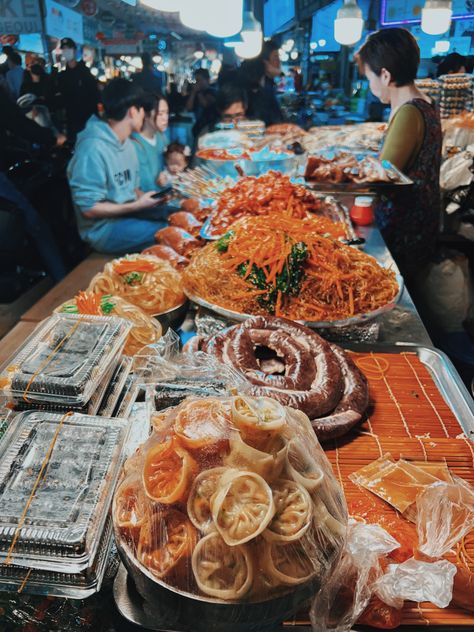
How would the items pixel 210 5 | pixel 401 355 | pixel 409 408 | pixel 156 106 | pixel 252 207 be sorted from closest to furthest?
pixel 409 408 → pixel 401 355 → pixel 252 207 → pixel 210 5 → pixel 156 106

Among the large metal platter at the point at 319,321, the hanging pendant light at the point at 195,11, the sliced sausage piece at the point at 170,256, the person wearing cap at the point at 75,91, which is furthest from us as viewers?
the person wearing cap at the point at 75,91

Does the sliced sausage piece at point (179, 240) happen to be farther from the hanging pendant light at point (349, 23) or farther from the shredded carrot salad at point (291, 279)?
the hanging pendant light at point (349, 23)

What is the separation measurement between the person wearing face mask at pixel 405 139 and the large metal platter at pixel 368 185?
11 cm

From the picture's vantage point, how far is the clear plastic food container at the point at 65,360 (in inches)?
59.6

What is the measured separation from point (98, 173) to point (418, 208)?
3.42 meters

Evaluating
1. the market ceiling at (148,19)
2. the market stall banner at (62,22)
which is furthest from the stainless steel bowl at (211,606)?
the market ceiling at (148,19)

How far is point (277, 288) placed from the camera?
257 centimetres

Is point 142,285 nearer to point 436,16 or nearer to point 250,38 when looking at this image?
point 250,38

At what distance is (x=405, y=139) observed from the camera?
4477mm

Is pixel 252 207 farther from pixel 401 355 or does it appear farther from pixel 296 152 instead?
pixel 296 152

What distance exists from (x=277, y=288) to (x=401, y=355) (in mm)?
719

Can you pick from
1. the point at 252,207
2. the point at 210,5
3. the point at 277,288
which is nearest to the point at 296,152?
the point at 210,5

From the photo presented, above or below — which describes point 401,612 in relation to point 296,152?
below

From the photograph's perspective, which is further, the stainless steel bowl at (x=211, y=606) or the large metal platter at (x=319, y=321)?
the large metal platter at (x=319, y=321)
